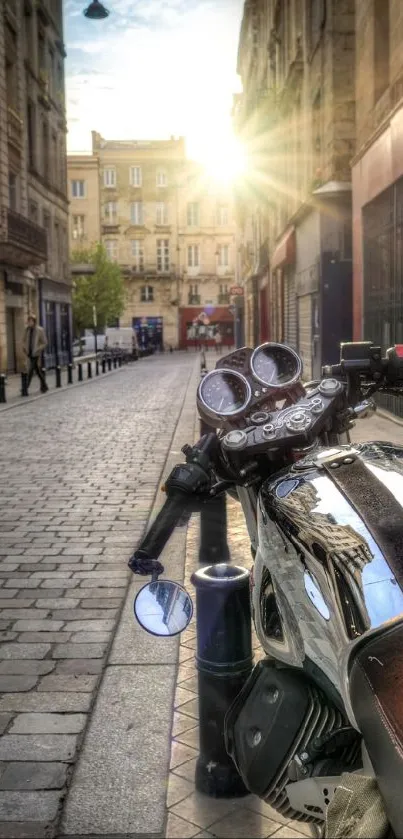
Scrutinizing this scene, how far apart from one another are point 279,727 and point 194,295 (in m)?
72.4

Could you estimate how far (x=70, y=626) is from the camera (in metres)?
4.15

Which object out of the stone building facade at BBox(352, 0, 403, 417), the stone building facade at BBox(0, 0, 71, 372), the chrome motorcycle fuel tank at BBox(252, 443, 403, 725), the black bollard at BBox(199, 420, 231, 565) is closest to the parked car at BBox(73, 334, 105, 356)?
the stone building facade at BBox(0, 0, 71, 372)

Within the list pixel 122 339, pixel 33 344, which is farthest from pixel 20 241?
pixel 122 339

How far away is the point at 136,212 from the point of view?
72188mm

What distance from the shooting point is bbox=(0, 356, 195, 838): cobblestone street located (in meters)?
2.79

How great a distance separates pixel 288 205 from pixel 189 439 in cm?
1514

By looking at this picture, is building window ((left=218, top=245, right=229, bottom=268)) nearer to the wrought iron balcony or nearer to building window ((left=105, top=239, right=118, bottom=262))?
building window ((left=105, top=239, right=118, bottom=262))

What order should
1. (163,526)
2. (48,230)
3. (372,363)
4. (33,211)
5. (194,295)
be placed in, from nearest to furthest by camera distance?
(163,526)
(372,363)
(33,211)
(48,230)
(194,295)

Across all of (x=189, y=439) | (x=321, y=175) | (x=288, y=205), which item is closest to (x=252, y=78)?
(x=288, y=205)

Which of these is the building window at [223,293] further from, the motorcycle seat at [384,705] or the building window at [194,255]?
the motorcycle seat at [384,705]

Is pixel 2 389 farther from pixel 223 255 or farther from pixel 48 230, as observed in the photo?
pixel 223 255

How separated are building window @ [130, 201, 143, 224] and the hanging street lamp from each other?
48.8m

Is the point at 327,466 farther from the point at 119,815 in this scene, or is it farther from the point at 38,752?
the point at 38,752

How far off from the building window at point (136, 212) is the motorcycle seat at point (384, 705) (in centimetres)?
7292
